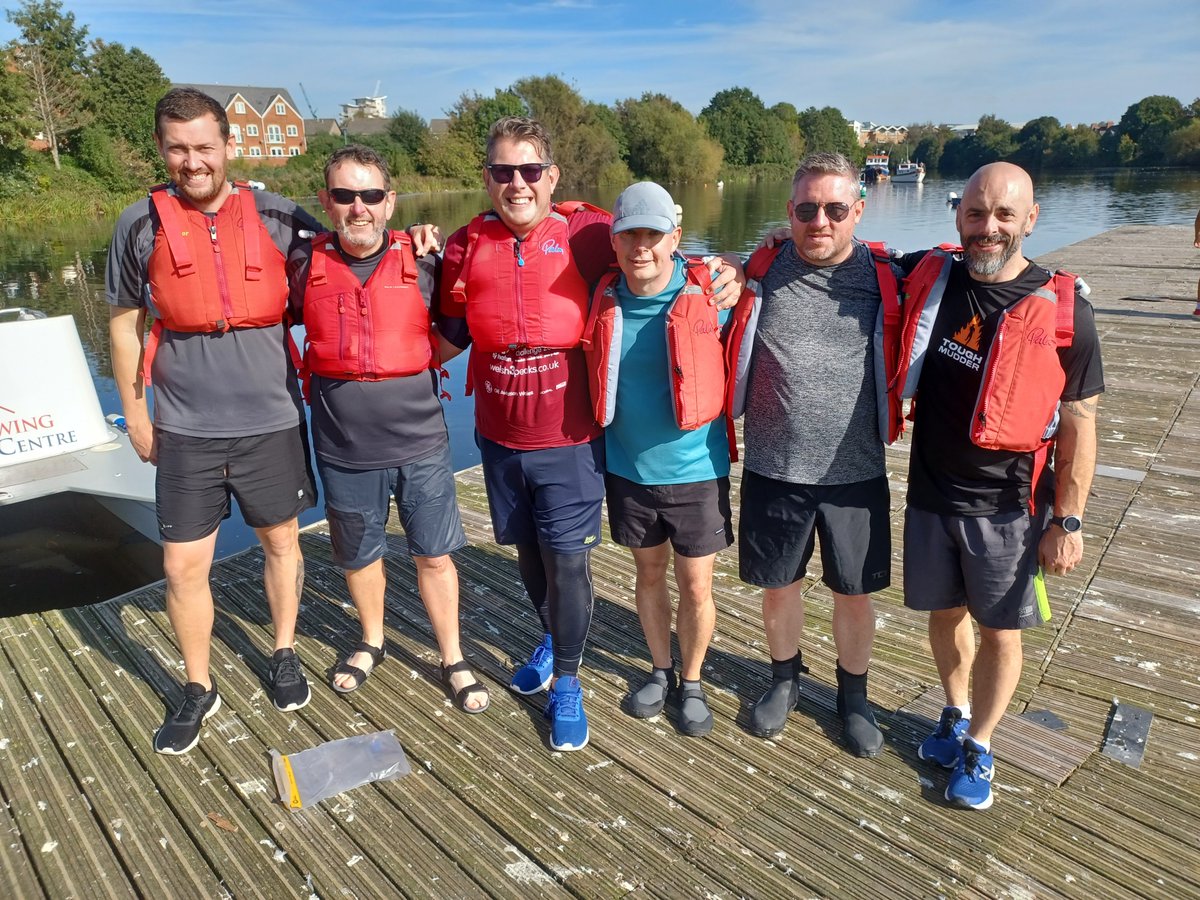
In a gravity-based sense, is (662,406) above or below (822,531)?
above

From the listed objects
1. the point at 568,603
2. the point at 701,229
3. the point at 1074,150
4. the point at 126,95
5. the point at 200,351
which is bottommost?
the point at 701,229

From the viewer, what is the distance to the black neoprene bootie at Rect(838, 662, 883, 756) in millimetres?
2832

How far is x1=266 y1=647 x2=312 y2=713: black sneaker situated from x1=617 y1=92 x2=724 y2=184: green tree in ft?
208

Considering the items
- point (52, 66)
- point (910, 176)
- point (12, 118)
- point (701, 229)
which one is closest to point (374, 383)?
point (701, 229)

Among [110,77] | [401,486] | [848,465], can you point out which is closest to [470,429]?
[401,486]

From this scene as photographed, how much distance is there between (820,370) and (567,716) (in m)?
1.51

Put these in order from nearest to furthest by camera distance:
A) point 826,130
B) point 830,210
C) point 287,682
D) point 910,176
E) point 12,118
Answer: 1. point 830,210
2. point 287,682
3. point 12,118
4. point 910,176
5. point 826,130

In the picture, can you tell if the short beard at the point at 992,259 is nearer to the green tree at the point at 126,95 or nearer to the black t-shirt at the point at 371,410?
the black t-shirt at the point at 371,410

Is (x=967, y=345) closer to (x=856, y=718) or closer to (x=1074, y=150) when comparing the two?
(x=856, y=718)

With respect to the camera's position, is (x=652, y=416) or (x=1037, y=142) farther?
(x=1037, y=142)

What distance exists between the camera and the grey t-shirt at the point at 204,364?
9.31ft

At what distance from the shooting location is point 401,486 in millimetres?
3084

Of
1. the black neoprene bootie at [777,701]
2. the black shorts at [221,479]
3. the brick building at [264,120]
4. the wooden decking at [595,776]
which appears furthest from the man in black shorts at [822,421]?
the brick building at [264,120]

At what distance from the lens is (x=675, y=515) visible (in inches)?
110
